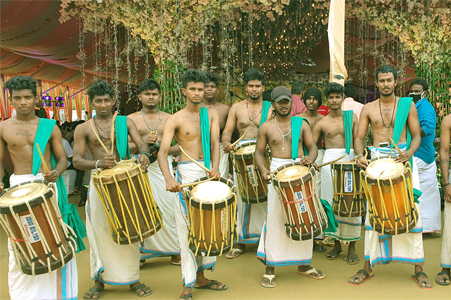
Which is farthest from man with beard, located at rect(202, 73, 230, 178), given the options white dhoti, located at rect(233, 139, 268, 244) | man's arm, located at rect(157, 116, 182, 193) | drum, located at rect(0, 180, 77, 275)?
drum, located at rect(0, 180, 77, 275)

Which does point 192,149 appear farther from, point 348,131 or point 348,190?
point 348,131

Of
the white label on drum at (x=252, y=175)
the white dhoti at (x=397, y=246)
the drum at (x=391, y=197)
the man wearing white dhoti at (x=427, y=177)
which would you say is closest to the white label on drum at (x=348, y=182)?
the white dhoti at (x=397, y=246)

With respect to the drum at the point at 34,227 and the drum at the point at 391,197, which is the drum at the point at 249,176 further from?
the drum at the point at 34,227

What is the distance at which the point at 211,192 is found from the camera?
3193 mm

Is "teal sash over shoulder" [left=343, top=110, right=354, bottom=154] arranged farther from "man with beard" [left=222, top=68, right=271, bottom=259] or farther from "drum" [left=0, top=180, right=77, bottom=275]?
"drum" [left=0, top=180, right=77, bottom=275]

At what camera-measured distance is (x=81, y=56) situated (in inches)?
310

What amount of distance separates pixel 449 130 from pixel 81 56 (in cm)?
651

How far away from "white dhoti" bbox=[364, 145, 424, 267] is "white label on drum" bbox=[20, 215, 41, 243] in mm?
2780

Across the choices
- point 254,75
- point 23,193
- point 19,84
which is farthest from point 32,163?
point 254,75

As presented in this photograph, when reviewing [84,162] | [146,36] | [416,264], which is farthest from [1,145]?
[416,264]

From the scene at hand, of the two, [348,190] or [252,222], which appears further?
[252,222]

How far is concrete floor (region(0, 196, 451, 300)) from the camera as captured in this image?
358 centimetres

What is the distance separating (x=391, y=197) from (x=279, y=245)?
1.13 metres

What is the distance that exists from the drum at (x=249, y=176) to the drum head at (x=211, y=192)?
1049 mm
